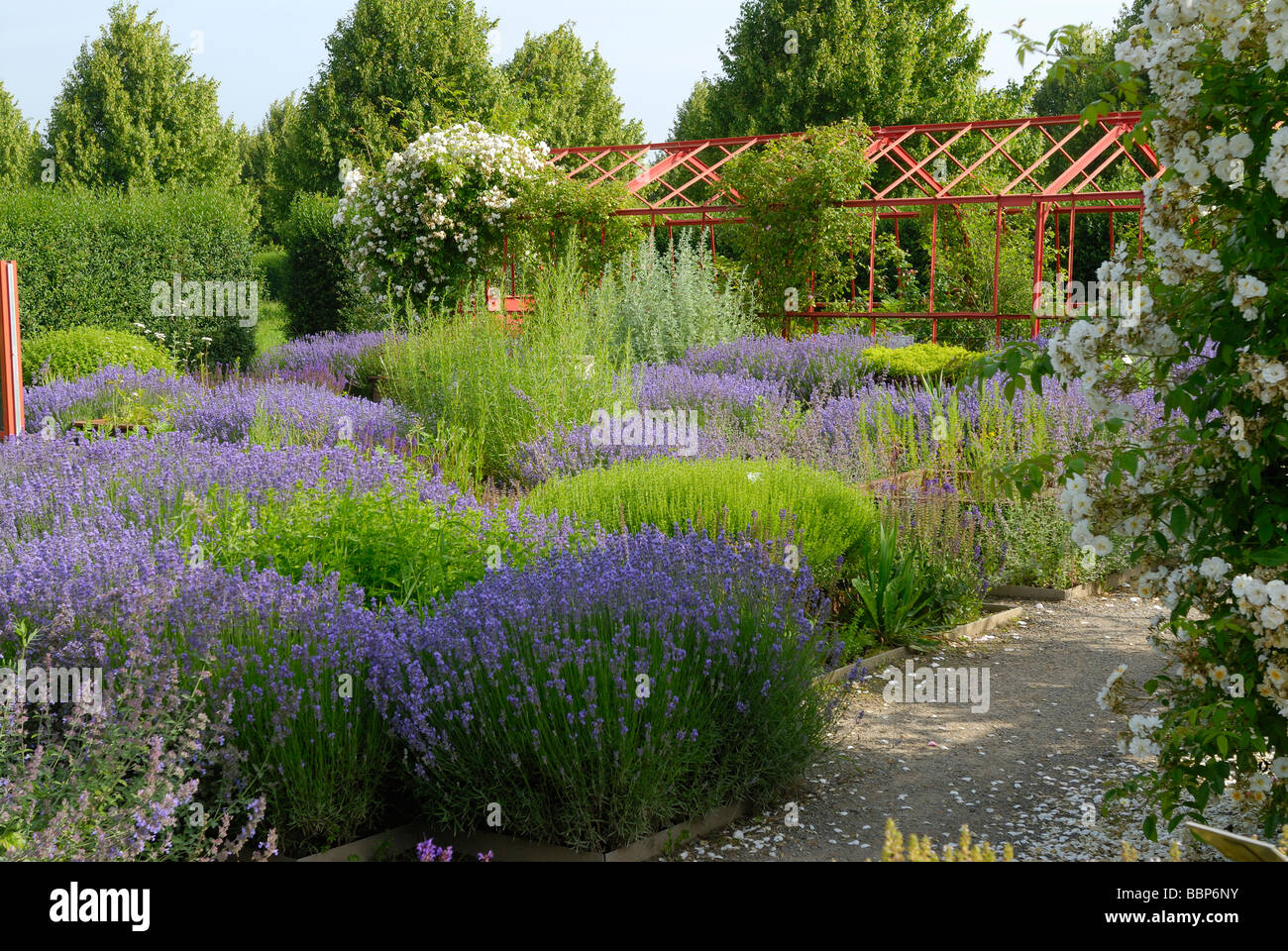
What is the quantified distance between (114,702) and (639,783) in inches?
55.1

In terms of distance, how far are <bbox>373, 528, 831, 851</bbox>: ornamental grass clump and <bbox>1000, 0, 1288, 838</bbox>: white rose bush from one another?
1056 mm

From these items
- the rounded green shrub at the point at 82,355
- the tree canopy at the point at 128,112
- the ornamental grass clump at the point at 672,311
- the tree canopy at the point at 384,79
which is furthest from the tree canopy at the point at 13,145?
the ornamental grass clump at the point at 672,311

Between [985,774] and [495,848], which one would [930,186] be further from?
[495,848]

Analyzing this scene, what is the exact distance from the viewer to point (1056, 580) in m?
6.18

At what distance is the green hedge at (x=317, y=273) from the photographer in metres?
19.3

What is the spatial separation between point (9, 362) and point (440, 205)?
8821 mm

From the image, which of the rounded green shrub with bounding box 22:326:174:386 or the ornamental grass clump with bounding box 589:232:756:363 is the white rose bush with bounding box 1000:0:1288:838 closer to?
the ornamental grass clump with bounding box 589:232:756:363

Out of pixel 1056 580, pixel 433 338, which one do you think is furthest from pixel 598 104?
pixel 1056 580

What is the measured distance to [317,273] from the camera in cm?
1958

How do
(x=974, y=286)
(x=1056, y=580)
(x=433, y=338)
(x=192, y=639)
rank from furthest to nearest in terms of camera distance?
(x=974, y=286), (x=433, y=338), (x=1056, y=580), (x=192, y=639)

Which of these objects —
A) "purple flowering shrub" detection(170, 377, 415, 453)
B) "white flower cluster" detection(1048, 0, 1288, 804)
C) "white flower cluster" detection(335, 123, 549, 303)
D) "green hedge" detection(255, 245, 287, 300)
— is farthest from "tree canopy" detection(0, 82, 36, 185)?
"white flower cluster" detection(1048, 0, 1288, 804)

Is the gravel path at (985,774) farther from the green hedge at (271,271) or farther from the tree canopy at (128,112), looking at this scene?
the tree canopy at (128,112)

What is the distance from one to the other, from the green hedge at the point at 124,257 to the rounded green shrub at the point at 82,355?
1867 mm
